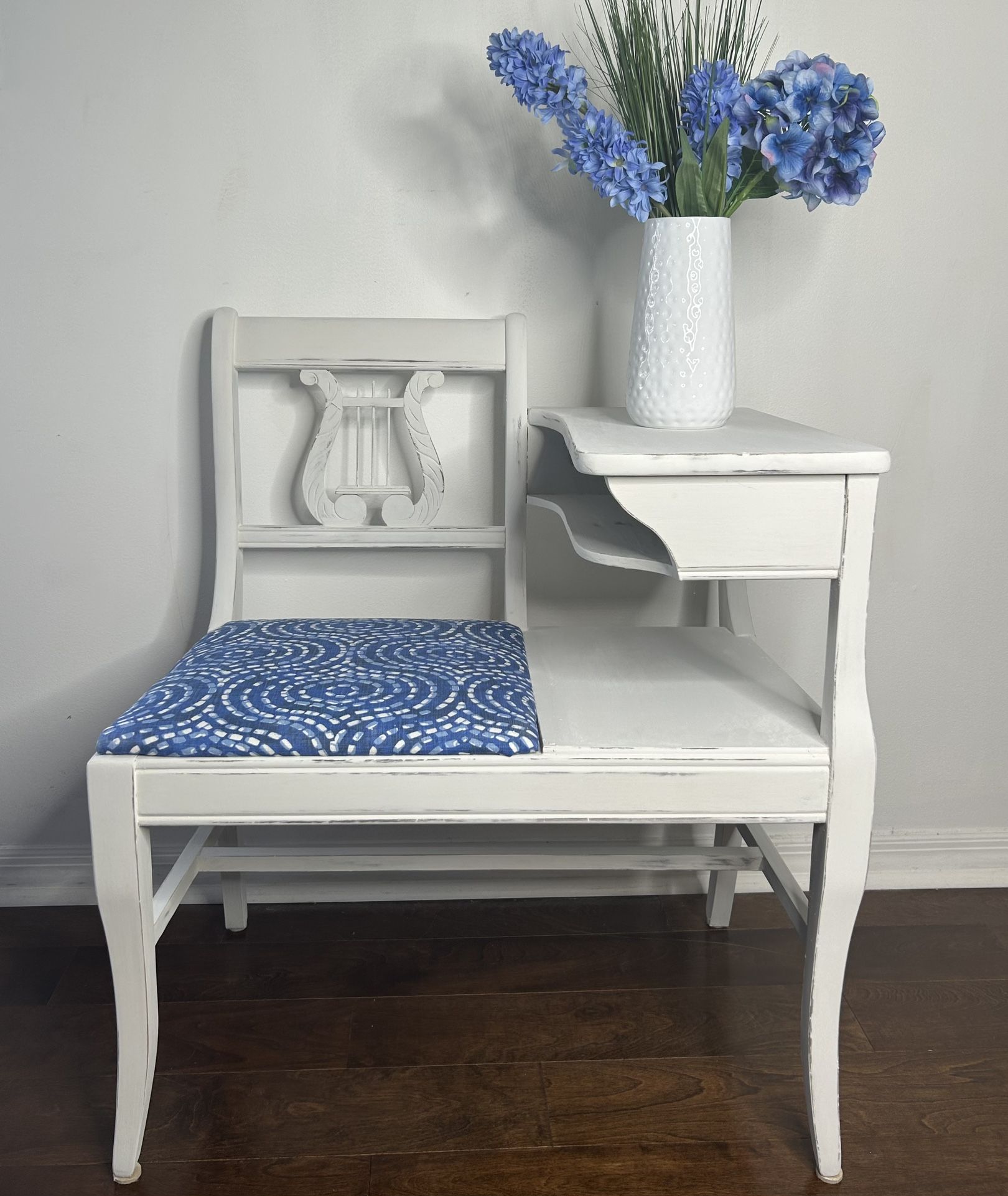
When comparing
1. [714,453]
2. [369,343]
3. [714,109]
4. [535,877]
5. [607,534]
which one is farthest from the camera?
[535,877]

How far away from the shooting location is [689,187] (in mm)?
1211

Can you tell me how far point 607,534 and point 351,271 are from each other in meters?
0.58

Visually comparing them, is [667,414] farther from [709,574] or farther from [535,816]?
[535,816]

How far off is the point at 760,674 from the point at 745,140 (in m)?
0.63

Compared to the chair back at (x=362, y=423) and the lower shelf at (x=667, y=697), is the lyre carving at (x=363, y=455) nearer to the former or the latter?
the chair back at (x=362, y=423)

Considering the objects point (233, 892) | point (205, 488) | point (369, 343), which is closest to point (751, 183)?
point (369, 343)

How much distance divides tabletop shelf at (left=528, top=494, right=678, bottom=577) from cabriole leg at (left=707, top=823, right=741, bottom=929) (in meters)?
0.53

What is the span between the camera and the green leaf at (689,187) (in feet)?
3.90

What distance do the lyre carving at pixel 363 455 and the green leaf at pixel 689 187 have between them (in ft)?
1.37

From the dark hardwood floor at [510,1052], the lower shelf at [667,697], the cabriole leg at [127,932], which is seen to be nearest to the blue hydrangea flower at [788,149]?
the lower shelf at [667,697]

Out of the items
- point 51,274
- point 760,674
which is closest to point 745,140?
point 760,674

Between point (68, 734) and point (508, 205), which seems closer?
point (508, 205)

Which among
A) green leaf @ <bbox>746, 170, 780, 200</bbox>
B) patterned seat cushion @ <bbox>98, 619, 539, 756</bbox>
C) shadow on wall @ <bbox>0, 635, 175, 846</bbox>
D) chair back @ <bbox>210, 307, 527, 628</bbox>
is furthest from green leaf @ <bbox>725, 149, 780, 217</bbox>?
shadow on wall @ <bbox>0, 635, 175, 846</bbox>

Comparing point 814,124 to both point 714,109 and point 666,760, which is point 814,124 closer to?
point 714,109
